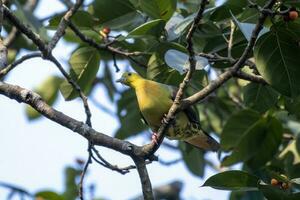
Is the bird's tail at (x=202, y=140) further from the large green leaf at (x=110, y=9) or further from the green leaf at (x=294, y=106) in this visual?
the large green leaf at (x=110, y=9)

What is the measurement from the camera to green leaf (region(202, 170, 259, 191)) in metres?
2.91

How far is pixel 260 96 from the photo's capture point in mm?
3791

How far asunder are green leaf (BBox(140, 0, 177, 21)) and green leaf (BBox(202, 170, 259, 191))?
3.50ft

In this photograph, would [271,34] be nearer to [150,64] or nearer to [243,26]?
[243,26]

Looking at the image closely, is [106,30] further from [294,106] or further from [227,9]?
[294,106]

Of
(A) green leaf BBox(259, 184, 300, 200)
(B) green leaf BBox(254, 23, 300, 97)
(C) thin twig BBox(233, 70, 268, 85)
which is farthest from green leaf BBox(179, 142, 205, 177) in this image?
(A) green leaf BBox(259, 184, 300, 200)

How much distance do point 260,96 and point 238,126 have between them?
0.55 metres

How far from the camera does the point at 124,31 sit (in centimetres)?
437

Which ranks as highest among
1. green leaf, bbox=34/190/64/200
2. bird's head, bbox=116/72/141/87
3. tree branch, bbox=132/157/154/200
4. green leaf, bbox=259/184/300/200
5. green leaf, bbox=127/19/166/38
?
green leaf, bbox=127/19/166/38

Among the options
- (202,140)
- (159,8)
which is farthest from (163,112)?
(159,8)

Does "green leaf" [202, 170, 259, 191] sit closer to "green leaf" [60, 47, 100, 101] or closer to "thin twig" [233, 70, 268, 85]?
"thin twig" [233, 70, 268, 85]

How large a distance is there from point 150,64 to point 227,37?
45 cm

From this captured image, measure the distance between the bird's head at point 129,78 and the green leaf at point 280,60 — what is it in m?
1.43

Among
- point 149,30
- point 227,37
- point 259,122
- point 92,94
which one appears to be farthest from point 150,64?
point 92,94
